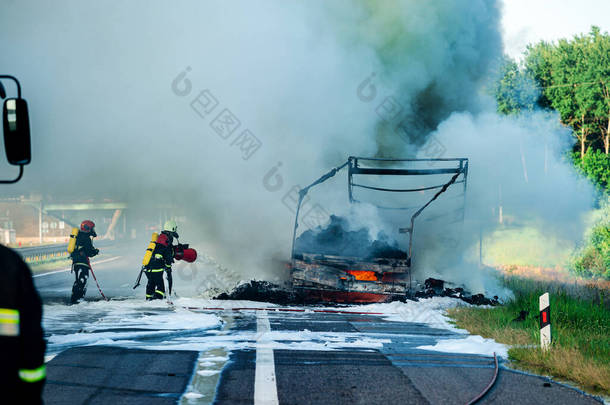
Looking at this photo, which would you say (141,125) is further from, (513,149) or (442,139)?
(513,149)

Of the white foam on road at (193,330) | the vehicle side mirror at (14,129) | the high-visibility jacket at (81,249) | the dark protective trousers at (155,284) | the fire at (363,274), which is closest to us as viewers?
the vehicle side mirror at (14,129)

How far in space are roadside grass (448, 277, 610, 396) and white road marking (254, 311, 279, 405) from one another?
244cm

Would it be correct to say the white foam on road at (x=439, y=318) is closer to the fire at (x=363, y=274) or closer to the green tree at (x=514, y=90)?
the fire at (x=363, y=274)

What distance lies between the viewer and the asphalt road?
5176mm

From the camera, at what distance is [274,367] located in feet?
20.2

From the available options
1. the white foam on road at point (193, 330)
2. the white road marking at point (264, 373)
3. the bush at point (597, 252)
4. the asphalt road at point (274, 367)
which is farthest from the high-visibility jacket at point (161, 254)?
the bush at point (597, 252)

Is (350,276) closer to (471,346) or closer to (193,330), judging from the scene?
(193,330)

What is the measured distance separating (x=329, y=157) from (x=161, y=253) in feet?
25.3

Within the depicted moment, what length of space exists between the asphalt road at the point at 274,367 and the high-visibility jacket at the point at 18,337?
2.81 metres

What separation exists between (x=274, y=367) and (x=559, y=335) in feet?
12.7

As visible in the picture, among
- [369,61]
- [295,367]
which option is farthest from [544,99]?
[295,367]

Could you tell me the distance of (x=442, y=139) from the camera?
58.7 ft

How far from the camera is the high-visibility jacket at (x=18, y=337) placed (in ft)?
7.22

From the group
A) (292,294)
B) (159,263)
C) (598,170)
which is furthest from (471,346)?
(598,170)
